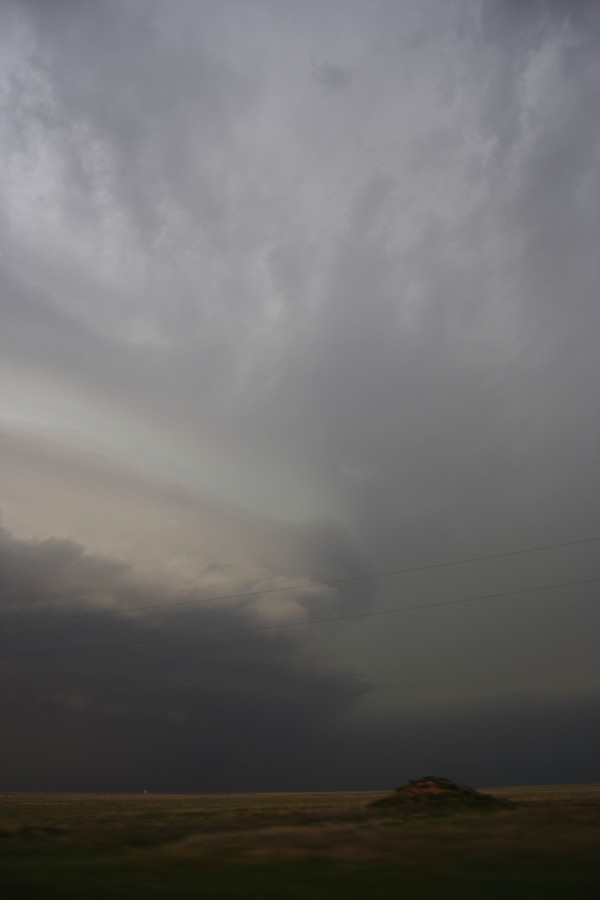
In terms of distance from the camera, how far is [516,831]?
31.8m

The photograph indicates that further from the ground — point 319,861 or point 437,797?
point 437,797

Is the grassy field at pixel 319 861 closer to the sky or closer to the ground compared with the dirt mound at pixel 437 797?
closer to the ground

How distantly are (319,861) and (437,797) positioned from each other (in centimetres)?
2862

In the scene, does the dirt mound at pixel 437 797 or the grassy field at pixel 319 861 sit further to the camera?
the dirt mound at pixel 437 797

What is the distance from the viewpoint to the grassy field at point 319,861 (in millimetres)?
21125

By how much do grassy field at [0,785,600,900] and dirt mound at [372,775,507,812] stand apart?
443 inches

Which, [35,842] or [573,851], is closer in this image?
[573,851]

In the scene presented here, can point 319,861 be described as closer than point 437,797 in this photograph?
Yes

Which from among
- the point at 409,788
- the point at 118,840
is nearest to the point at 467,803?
the point at 409,788

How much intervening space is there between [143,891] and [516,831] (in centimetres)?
1768

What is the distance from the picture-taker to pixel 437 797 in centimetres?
5134

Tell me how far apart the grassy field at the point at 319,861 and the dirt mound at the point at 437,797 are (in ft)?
36.9

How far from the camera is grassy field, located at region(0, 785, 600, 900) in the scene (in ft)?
69.3

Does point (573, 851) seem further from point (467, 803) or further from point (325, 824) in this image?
point (467, 803)
